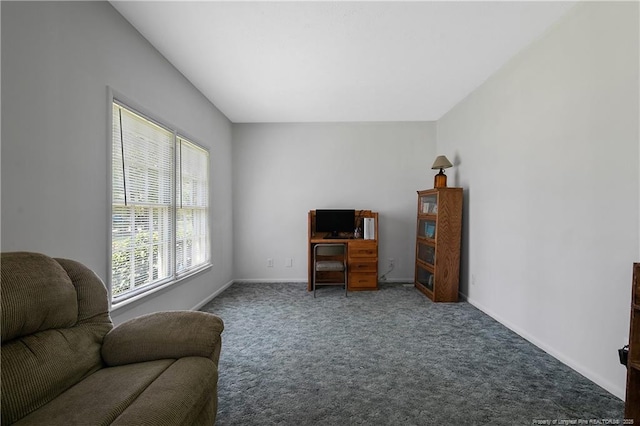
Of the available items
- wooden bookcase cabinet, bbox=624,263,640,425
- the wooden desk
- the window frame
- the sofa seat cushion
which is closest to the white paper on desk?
the wooden desk

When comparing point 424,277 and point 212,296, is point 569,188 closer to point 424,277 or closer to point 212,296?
point 424,277

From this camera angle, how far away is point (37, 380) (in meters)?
1.05

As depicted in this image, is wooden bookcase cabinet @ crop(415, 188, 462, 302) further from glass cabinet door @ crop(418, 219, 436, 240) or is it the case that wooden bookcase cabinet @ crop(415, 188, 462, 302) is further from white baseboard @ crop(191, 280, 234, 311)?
white baseboard @ crop(191, 280, 234, 311)

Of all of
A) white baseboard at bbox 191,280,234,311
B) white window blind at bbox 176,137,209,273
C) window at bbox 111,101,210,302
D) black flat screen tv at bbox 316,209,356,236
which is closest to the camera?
window at bbox 111,101,210,302

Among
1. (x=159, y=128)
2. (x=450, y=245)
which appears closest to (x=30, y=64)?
(x=159, y=128)

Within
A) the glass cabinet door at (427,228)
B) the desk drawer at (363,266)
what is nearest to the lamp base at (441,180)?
the glass cabinet door at (427,228)

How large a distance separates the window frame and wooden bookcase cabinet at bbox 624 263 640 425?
3.11 m

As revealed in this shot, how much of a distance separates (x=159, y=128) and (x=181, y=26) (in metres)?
0.91

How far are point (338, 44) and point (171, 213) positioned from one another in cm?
229

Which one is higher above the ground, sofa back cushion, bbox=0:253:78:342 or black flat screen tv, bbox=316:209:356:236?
black flat screen tv, bbox=316:209:356:236

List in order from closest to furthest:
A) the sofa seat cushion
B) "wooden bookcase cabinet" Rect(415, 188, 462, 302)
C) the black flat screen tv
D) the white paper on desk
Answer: the sofa seat cushion
"wooden bookcase cabinet" Rect(415, 188, 462, 302)
the white paper on desk
the black flat screen tv

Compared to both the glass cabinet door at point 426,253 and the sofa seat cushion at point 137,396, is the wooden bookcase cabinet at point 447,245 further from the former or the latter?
the sofa seat cushion at point 137,396

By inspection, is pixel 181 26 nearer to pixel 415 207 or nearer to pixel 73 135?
pixel 73 135

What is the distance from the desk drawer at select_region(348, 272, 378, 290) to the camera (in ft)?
14.0
